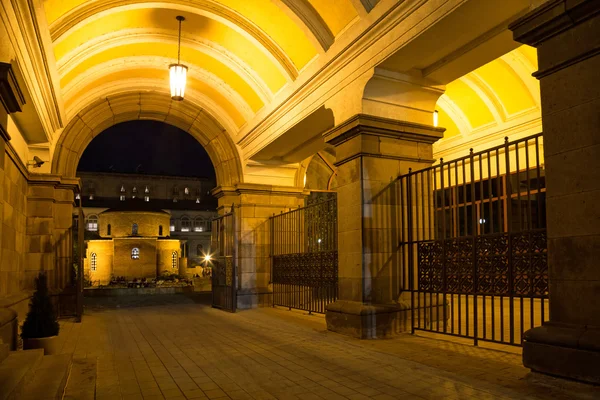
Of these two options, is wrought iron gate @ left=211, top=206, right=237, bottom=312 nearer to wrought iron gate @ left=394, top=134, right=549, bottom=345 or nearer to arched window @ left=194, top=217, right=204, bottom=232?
wrought iron gate @ left=394, top=134, right=549, bottom=345

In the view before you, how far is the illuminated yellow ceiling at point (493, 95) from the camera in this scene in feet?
34.9

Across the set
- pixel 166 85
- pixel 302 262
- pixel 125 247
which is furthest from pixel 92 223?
pixel 302 262

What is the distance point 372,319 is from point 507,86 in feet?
22.1

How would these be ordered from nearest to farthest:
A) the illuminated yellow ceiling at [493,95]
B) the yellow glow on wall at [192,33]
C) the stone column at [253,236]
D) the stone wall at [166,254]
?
the yellow glow on wall at [192,33], the illuminated yellow ceiling at [493,95], the stone column at [253,236], the stone wall at [166,254]

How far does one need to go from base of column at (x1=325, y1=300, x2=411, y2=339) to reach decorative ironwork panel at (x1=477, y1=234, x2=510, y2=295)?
5.86ft

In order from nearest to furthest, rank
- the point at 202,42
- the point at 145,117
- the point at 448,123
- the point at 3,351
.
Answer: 1. the point at 3,351
2. the point at 202,42
3. the point at 448,123
4. the point at 145,117

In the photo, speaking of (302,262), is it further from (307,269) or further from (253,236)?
(253,236)

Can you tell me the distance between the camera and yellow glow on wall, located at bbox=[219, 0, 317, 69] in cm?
947

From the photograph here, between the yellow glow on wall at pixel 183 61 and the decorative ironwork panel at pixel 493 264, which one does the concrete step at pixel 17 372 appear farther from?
the yellow glow on wall at pixel 183 61

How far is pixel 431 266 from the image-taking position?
7.53 metres

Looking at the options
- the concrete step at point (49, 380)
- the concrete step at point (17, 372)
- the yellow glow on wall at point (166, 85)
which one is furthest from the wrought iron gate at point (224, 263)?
the concrete step at point (17, 372)

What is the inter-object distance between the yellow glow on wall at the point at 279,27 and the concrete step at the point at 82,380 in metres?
6.79

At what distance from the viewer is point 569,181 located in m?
4.69

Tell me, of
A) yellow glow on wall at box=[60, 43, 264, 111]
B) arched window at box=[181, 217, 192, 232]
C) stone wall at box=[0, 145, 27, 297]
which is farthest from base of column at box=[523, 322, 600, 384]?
arched window at box=[181, 217, 192, 232]
